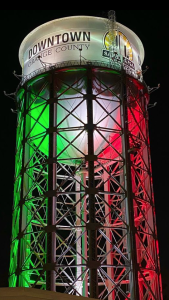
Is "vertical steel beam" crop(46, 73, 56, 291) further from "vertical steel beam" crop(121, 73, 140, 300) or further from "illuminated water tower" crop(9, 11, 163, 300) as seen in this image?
"vertical steel beam" crop(121, 73, 140, 300)

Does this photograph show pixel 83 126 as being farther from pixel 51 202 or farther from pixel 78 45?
pixel 78 45

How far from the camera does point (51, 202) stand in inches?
981

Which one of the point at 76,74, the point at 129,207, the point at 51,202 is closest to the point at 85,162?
the point at 51,202

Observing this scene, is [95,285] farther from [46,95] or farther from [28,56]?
[28,56]

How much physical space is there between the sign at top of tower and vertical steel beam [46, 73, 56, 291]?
5.96 ft

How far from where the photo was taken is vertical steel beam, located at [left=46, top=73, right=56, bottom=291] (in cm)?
2342

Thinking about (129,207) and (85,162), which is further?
(85,162)

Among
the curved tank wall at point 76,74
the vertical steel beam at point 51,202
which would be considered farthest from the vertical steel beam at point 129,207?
the vertical steel beam at point 51,202

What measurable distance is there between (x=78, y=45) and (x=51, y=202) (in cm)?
A: 993

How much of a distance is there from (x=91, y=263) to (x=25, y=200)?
5743 millimetres

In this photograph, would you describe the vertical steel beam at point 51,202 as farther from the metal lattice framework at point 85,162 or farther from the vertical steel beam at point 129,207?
the vertical steel beam at point 129,207

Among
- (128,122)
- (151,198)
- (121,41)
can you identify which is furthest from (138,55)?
(151,198)

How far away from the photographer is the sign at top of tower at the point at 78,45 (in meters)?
28.0

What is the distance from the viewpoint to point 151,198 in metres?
27.6
